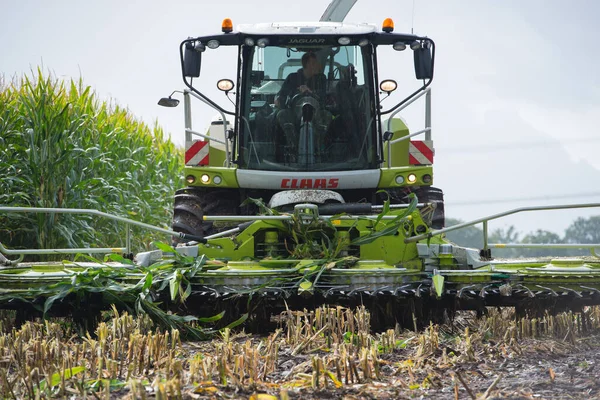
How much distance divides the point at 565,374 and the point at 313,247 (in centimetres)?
263

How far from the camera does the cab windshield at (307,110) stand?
7312 millimetres

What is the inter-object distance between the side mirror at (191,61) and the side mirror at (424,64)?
187cm

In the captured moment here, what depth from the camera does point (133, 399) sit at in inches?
115

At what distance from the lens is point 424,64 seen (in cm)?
719

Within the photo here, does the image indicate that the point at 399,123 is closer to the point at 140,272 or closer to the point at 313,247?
the point at 313,247

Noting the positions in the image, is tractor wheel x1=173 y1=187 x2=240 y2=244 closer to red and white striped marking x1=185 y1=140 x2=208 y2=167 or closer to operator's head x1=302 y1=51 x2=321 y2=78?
red and white striped marking x1=185 y1=140 x2=208 y2=167

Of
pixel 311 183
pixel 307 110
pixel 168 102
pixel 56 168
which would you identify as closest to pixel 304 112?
pixel 307 110

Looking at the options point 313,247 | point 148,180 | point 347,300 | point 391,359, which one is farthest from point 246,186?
point 148,180

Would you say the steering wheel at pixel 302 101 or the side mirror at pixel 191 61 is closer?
the side mirror at pixel 191 61

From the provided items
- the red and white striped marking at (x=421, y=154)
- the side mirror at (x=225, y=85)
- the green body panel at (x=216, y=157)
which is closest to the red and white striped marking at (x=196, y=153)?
the green body panel at (x=216, y=157)

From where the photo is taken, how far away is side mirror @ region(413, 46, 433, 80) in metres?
7.18

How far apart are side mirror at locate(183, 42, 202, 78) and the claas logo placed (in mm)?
1192

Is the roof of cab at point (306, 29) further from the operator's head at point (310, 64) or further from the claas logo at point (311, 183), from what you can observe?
the claas logo at point (311, 183)

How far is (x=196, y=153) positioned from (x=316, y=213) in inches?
73.9
